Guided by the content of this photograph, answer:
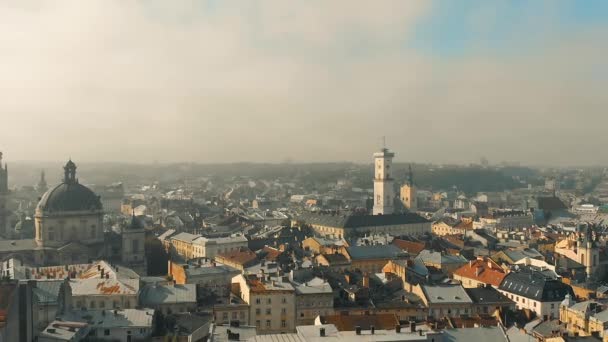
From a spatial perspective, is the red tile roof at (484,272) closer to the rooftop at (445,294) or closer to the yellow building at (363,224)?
the rooftop at (445,294)

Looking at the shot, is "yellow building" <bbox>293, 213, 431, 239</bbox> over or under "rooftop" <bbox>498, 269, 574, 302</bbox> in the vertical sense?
under

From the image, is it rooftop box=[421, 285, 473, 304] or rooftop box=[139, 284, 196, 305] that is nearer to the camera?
rooftop box=[139, 284, 196, 305]

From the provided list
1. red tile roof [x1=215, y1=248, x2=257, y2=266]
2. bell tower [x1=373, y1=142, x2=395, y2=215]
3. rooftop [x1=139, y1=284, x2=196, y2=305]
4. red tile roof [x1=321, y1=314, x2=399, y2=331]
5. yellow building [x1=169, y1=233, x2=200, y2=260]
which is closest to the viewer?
red tile roof [x1=321, y1=314, x2=399, y2=331]

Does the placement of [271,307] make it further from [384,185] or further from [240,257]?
[384,185]

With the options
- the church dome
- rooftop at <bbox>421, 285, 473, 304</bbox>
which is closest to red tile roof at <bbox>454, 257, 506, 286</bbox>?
rooftop at <bbox>421, 285, 473, 304</bbox>

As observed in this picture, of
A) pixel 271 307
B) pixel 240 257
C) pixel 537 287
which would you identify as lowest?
pixel 240 257

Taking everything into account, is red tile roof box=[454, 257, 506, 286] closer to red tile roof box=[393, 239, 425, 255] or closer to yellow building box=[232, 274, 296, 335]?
red tile roof box=[393, 239, 425, 255]

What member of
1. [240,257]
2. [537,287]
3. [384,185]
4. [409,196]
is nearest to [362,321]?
[537,287]
